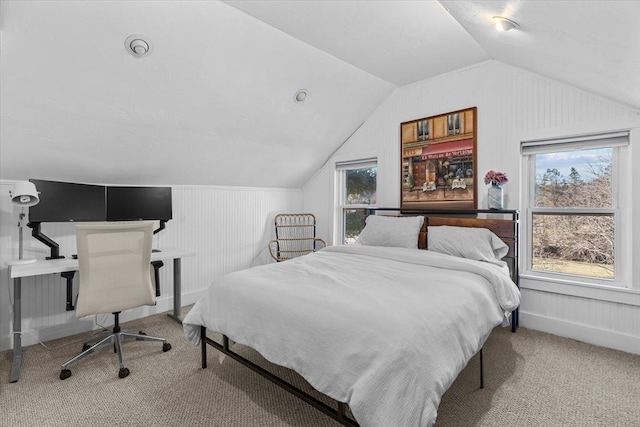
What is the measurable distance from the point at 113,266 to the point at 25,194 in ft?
2.71

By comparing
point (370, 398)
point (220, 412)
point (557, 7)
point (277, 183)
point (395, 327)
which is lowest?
point (220, 412)

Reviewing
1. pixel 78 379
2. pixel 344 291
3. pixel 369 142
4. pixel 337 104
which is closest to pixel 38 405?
pixel 78 379

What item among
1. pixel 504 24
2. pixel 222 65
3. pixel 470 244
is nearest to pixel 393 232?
pixel 470 244

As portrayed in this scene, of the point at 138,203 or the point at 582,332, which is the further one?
the point at 138,203

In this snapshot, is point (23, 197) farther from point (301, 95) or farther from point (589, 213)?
point (589, 213)

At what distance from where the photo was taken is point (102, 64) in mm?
2271

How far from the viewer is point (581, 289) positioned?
2.77 meters

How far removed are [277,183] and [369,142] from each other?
4.51 ft

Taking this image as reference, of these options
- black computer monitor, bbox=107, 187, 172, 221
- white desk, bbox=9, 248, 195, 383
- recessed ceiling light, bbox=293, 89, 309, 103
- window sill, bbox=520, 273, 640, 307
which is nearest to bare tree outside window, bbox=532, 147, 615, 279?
window sill, bbox=520, 273, 640, 307

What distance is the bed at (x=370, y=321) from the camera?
1288mm

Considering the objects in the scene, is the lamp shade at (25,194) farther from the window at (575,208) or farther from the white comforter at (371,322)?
the window at (575,208)

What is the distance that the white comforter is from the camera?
1.29 meters

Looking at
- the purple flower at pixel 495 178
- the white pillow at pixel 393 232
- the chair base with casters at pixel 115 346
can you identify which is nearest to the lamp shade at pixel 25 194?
the chair base with casters at pixel 115 346

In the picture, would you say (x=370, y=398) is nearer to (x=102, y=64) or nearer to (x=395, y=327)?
(x=395, y=327)
